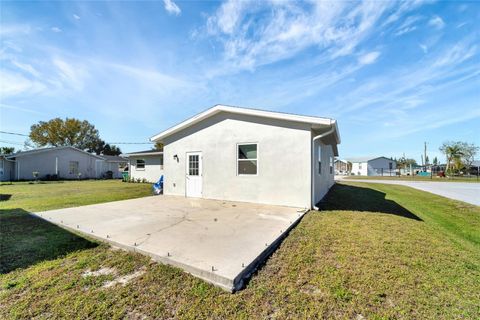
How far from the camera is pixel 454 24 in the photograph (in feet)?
25.3

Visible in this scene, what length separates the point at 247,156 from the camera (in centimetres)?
796

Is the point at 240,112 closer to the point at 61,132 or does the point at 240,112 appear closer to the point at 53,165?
the point at 53,165

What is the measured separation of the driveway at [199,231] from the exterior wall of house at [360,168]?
47.7 meters

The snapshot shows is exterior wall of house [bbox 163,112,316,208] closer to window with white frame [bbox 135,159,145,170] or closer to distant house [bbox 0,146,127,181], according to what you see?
window with white frame [bbox 135,159,145,170]

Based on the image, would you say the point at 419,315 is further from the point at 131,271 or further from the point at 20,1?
the point at 20,1

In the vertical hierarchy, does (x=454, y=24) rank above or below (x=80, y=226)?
above

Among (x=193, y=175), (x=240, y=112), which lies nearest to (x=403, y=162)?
(x=240, y=112)

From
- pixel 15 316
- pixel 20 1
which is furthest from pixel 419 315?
pixel 20 1

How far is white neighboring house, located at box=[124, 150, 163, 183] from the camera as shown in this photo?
60.1 ft

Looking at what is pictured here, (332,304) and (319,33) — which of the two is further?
(319,33)

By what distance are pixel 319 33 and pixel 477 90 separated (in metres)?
12.3

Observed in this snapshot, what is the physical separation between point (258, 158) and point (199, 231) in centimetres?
390

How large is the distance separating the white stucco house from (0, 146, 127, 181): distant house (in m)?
20.8

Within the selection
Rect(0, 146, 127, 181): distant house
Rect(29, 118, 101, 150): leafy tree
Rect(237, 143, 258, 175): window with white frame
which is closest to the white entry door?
Rect(237, 143, 258, 175): window with white frame
